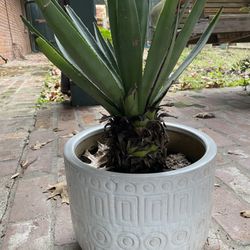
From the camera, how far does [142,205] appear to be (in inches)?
27.7

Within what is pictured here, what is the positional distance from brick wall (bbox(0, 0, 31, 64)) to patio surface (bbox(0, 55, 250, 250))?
215 inches

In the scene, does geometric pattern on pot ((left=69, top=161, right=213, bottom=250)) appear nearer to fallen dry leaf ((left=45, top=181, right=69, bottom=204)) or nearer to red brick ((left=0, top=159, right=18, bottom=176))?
fallen dry leaf ((left=45, top=181, right=69, bottom=204))

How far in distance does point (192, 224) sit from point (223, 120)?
1.70 meters

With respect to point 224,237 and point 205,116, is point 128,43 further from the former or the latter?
point 205,116

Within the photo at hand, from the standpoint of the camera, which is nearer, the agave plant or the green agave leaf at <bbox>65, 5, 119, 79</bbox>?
the agave plant

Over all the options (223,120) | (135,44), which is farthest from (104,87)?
(223,120)

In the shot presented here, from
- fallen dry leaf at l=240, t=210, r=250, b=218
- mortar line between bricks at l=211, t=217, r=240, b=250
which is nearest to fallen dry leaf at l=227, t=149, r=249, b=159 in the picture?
fallen dry leaf at l=240, t=210, r=250, b=218

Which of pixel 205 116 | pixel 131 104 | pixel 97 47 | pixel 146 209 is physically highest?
pixel 97 47

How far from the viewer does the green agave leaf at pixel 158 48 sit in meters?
0.64

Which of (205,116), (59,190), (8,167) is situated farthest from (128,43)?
(205,116)

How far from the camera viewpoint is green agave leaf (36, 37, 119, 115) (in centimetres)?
66

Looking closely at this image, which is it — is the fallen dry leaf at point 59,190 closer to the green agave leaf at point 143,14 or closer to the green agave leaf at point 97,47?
the green agave leaf at point 97,47

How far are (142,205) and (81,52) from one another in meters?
0.37

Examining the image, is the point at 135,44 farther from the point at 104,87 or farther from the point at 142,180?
the point at 142,180
